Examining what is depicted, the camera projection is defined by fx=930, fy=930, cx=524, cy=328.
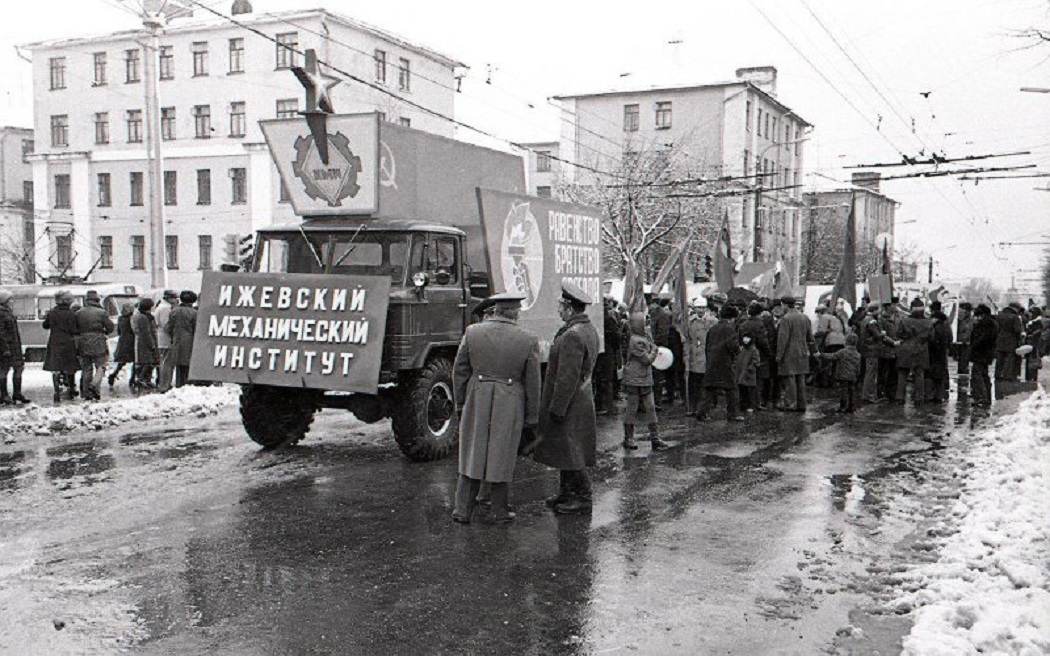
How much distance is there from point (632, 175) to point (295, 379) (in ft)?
115

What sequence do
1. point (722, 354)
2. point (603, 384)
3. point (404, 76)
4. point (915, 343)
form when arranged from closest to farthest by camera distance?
point (722, 354) → point (603, 384) → point (915, 343) → point (404, 76)

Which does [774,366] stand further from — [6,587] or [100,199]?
[100,199]

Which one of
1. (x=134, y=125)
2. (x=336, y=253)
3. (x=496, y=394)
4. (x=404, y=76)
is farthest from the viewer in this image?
(x=404, y=76)

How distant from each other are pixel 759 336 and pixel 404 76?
39.5 meters

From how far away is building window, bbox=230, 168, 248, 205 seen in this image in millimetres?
47000

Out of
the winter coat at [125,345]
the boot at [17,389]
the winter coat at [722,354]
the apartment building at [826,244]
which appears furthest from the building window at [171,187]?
the winter coat at [722,354]

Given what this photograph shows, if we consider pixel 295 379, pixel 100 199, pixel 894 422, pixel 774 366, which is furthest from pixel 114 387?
pixel 100 199

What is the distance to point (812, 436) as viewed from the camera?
40.3ft

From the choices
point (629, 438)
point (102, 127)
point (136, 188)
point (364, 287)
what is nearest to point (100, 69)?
point (102, 127)

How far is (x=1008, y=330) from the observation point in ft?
60.1

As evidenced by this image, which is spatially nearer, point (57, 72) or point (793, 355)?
point (793, 355)

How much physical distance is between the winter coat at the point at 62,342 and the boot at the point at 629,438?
30.2 feet

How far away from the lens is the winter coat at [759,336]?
14180mm

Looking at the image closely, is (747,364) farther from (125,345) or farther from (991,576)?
(125,345)
